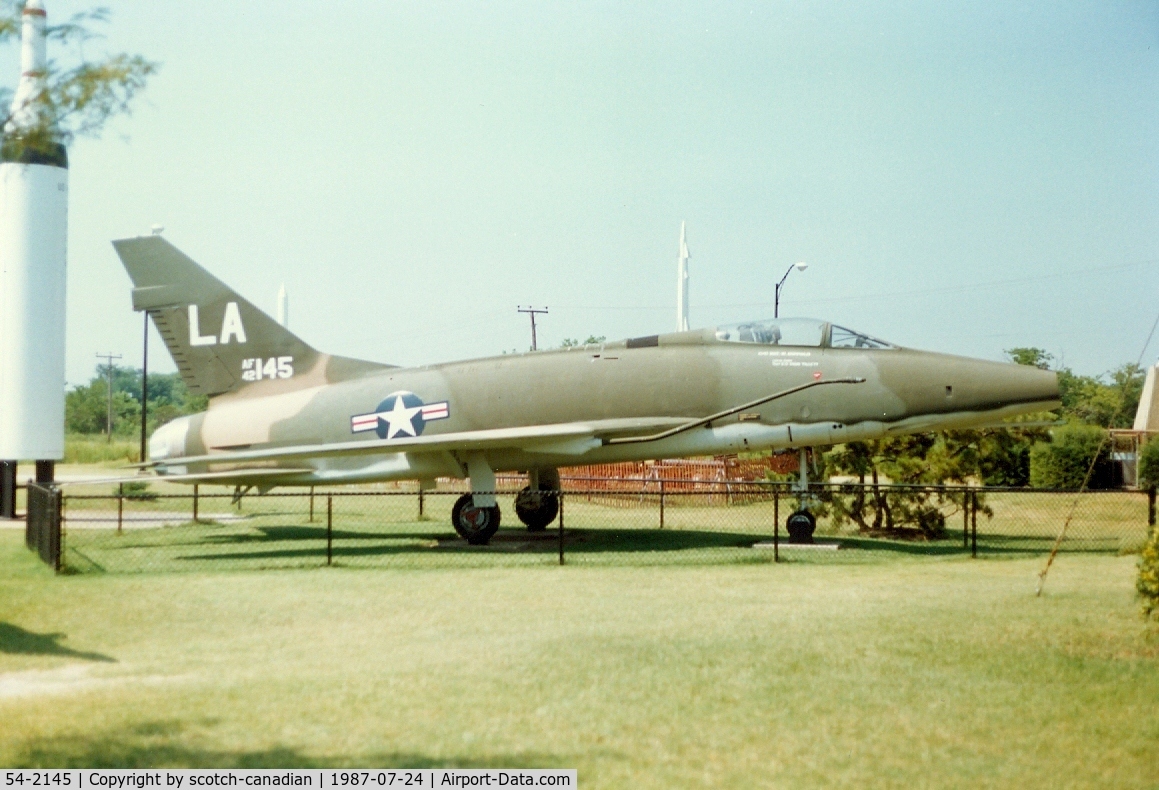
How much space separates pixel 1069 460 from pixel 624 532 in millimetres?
17896

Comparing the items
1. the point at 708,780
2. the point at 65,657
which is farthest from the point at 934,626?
the point at 65,657

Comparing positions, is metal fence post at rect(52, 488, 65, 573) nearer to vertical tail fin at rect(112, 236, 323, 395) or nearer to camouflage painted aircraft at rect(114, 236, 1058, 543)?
camouflage painted aircraft at rect(114, 236, 1058, 543)

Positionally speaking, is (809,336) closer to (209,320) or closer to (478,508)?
(478,508)

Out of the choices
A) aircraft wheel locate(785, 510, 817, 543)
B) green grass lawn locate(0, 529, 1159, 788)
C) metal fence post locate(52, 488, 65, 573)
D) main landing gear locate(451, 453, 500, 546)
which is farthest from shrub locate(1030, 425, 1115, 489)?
metal fence post locate(52, 488, 65, 573)

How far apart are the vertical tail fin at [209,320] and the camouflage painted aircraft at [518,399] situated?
0.08 ft

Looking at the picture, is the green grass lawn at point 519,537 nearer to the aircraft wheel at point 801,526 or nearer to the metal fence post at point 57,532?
the metal fence post at point 57,532

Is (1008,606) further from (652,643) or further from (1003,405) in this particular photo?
(1003,405)

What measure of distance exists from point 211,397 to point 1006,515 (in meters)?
16.2

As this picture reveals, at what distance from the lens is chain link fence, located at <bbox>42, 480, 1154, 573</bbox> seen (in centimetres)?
1487

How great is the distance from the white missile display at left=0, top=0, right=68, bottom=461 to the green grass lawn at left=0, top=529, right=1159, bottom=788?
32.2ft

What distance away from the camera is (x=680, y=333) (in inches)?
666

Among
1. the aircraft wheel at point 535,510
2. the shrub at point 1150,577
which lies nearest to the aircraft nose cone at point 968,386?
the aircraft wheel at point 535,510

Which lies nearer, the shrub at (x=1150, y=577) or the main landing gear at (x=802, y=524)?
the shrub at (x=1150, y=577)

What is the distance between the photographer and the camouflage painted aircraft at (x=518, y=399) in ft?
52.1
